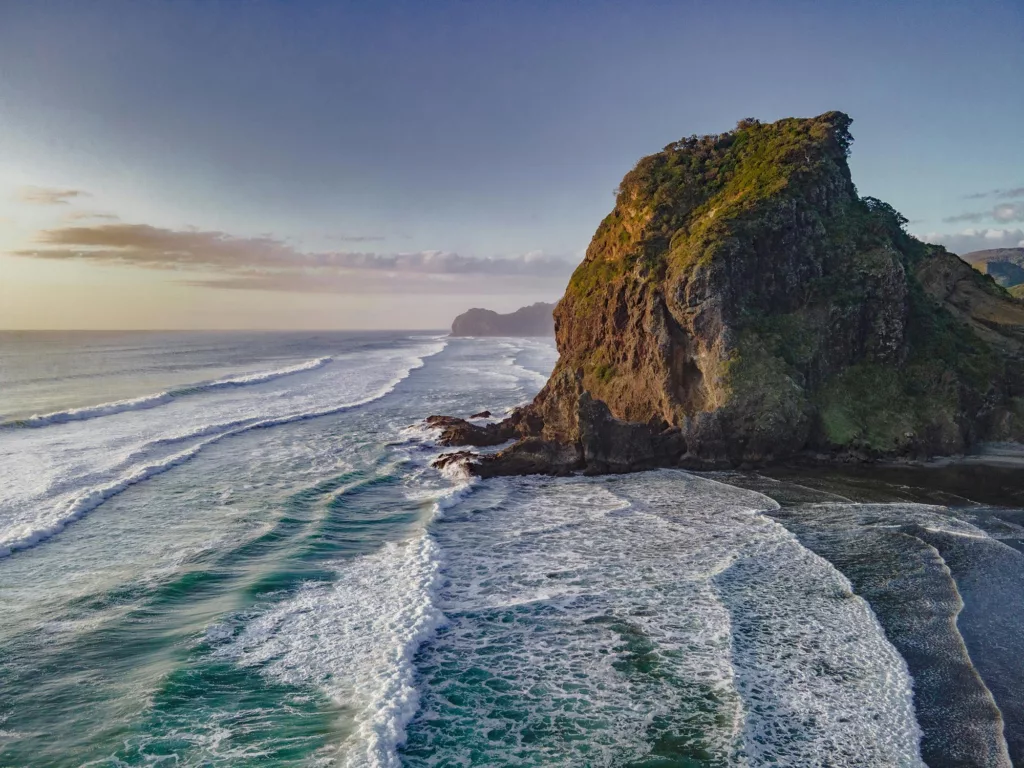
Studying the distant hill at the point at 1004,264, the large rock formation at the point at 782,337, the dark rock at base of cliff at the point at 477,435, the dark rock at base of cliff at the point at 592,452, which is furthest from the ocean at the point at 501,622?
the distant hill at the point at 1004,264

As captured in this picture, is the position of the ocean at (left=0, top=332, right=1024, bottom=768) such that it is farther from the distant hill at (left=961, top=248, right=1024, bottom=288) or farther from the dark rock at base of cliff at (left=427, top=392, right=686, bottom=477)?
the distant hill at (left=961, top=248, right=1024, bottom=288)

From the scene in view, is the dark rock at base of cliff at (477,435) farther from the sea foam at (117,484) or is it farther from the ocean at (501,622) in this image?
the sea foam at (117,484)

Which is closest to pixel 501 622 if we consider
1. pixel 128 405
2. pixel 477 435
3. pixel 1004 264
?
pixel 477 435

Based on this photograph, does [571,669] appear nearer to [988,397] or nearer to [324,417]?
[988,397]

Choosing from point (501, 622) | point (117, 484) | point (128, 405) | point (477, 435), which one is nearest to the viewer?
point (501, 622)

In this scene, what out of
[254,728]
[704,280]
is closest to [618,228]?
[704,280]

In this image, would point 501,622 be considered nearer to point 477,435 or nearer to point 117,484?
point 477,435

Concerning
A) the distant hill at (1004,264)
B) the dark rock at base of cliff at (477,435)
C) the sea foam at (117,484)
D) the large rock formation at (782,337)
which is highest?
the distant hill at (1004,264)

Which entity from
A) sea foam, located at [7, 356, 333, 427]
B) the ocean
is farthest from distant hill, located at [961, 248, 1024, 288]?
sea foam, located at [7, 356, 333, 427]
